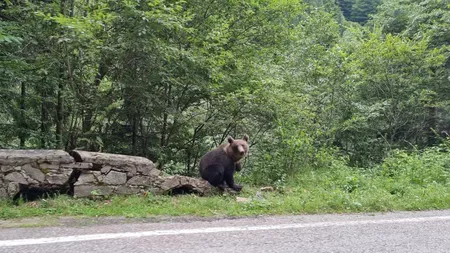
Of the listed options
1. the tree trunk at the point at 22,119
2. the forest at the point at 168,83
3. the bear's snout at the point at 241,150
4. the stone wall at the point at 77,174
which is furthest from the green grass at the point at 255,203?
the tree trunk at the point at 22,119

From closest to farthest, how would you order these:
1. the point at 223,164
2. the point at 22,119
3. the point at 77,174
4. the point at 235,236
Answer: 1. the point at 235,236
2. the point at 77,174
3. the point at 223,164
4. the point at 22,119

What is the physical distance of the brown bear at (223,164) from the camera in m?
6.95

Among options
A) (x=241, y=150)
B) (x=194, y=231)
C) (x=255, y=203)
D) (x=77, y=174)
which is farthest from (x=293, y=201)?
(x=77, y=174)

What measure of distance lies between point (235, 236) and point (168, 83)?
17.9 ft

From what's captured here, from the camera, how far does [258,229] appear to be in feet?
15.0

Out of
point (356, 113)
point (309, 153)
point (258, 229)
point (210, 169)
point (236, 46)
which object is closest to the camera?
point (258, 229)

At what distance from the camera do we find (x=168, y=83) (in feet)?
29.5

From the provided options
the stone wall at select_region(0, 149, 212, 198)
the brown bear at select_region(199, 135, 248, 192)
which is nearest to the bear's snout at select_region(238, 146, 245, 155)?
the brown bear at select_region(199, 135, 248, 192)

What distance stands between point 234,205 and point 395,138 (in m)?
16.0

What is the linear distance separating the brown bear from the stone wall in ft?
2.31

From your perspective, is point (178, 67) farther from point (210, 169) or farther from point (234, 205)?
point (234, 205)

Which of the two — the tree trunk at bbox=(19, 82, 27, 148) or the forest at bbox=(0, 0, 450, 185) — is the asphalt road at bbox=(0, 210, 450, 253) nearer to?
the forest at bbox=(0, 0, 450, 185)

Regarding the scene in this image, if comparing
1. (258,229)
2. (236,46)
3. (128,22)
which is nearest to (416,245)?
(258,229)

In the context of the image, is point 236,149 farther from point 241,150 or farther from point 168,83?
point 168,83
